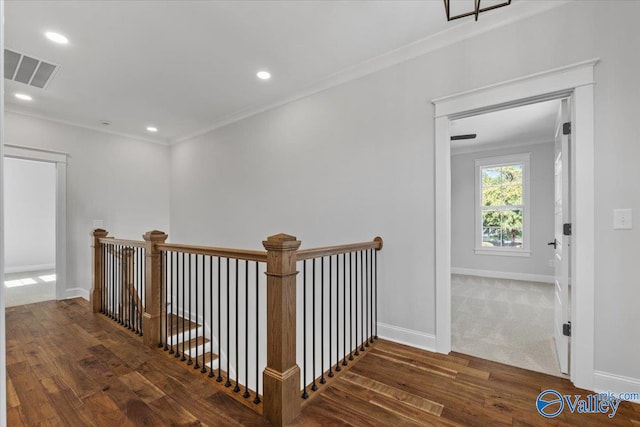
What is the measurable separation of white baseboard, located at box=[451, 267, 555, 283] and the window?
0.40 metres

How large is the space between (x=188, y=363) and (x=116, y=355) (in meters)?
0.70

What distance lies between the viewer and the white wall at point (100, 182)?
427cm

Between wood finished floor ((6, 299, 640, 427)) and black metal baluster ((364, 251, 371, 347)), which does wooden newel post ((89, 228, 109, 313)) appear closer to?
wood finished floor ((6, 299, 640, 427))

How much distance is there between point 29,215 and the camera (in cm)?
682

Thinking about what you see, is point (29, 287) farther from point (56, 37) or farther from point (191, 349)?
point (56, 37)

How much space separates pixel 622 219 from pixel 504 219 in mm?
4554

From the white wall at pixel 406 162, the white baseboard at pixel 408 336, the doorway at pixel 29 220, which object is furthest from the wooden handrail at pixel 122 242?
the doorway at pixel 29 220

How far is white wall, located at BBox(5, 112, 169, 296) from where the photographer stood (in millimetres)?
4266

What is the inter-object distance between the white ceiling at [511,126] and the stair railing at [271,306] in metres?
2.87

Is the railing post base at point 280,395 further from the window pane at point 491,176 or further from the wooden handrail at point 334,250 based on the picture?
the window pane at point 491,176

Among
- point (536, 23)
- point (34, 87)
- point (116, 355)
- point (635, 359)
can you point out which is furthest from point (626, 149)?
point (34, 87)

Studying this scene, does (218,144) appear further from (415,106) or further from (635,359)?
(635,359)

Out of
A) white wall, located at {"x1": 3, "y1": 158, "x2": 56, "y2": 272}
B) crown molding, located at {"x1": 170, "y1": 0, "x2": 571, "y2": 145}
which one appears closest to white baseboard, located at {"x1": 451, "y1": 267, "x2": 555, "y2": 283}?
crown molding, located at {"x1": 170, "y1": 0, "x2": 571, "y2": 145}

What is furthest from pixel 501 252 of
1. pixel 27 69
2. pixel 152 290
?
pixel 27 69
